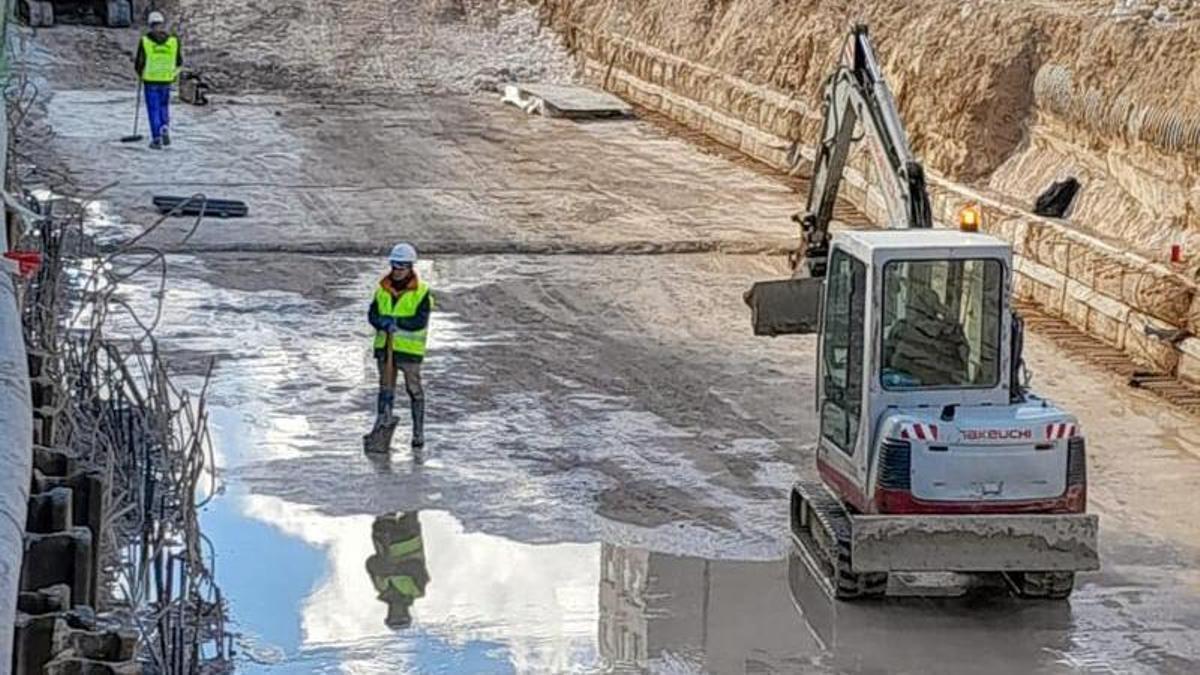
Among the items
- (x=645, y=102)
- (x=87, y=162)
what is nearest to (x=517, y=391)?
(x=87, y=162)

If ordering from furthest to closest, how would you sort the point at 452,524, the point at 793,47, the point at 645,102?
the point at 645,102 → the point at 793,47 → the point at 452,524

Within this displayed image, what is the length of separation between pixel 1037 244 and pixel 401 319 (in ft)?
26.7

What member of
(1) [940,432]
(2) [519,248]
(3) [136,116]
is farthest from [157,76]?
(1) [940,432]

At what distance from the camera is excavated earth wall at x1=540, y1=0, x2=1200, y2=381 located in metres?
19.2

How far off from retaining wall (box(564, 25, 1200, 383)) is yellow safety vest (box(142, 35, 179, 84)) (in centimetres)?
830

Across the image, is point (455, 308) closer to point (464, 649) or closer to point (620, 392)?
point (620, 392)

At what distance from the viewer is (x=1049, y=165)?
2264 cm

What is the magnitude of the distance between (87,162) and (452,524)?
14.7 m

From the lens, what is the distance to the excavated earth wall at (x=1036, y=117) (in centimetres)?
1919

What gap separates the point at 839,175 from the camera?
48.8 ft

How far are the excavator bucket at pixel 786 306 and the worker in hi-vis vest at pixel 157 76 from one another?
1574 centimetres

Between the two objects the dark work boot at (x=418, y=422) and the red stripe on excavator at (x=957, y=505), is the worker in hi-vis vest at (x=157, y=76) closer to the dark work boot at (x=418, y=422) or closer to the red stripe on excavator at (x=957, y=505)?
the dark work boot at (x=418, y=422)

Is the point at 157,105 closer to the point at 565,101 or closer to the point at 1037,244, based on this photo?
the point at 565,101

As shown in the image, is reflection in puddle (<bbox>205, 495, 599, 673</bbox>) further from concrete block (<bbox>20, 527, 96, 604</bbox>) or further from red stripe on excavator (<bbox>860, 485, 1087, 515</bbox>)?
concrete block (<bbox>20, 527, 96, 604</bbox>)
